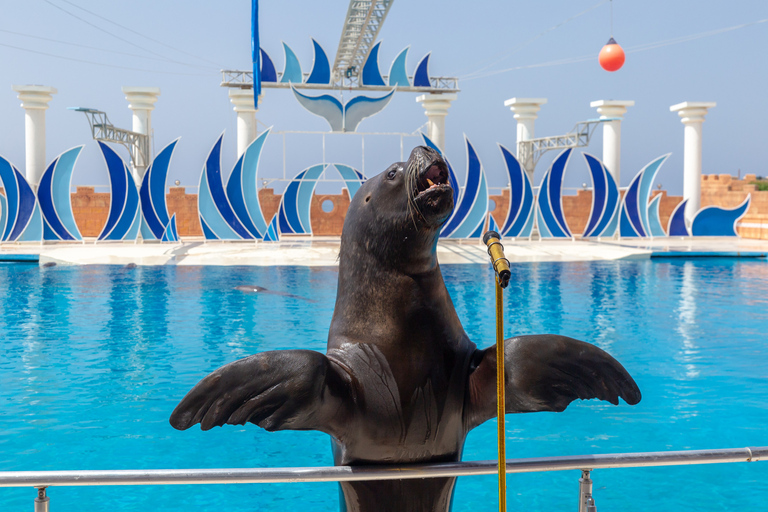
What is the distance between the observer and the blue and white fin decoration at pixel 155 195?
49.9ft

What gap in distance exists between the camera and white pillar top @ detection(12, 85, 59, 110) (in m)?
18.4

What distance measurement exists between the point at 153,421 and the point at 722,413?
467 centimetres

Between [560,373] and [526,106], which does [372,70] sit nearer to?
[526,106]

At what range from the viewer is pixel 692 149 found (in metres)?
22.2

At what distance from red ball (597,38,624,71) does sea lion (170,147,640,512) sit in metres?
12.4

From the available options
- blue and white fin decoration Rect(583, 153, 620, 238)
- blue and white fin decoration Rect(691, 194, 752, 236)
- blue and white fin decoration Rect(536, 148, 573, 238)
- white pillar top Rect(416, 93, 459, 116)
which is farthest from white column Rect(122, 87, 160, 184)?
blue and white fin decoration Rect(691, 194, 752, 236)

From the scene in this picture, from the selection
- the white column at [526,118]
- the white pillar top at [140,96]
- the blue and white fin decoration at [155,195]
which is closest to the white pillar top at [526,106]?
the white column at [526,118]

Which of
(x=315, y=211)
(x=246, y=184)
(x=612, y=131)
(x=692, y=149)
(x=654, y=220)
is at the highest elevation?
(x=612, y=131)

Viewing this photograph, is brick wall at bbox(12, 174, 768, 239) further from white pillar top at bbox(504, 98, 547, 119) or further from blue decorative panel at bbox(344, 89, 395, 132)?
white pillar top at bbox(504, 98, 547, 119)

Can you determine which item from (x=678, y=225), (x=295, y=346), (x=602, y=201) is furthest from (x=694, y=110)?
(x=295, y=346)

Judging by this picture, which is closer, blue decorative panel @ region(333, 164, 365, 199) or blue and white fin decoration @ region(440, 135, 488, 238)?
blue and white fin decoration @ region(440, 135, 488, 238)

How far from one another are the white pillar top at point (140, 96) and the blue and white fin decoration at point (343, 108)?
4.94m

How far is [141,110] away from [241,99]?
2.83 metres

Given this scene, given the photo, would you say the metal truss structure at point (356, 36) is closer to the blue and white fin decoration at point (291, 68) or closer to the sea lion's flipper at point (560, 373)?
the blue and white fin decoration at point (291, 68)
